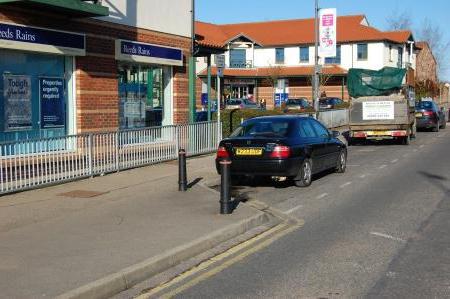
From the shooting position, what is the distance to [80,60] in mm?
14531

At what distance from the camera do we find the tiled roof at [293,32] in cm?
5959

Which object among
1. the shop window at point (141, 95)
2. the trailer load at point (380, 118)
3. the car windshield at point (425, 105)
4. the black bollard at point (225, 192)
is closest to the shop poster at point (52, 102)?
the shop window at point (141, 95)

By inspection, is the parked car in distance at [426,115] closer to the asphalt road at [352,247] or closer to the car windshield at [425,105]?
the car windshield at [425,105]

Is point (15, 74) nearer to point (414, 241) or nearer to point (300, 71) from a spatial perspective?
point (414, 241)

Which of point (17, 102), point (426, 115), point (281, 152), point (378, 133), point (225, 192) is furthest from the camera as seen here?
point (426, 115)

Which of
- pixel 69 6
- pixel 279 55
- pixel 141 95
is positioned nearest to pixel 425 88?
pixel 279 55

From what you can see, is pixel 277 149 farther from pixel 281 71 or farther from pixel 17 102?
pixel 281 71

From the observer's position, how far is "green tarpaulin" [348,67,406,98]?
26375 millimetres

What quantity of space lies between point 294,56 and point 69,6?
5040cm

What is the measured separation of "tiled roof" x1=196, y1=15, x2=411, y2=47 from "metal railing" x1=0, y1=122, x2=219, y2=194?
142 ft

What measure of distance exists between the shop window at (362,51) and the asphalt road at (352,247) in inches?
1857

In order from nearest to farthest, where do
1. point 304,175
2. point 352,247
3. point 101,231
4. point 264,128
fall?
1. point 352,247
2. point 101,231
3. point 304,175
4. point 264,128

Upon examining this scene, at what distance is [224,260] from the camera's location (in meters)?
6.82

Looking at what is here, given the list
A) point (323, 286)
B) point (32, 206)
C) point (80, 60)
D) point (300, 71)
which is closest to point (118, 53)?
point (80, 60)
